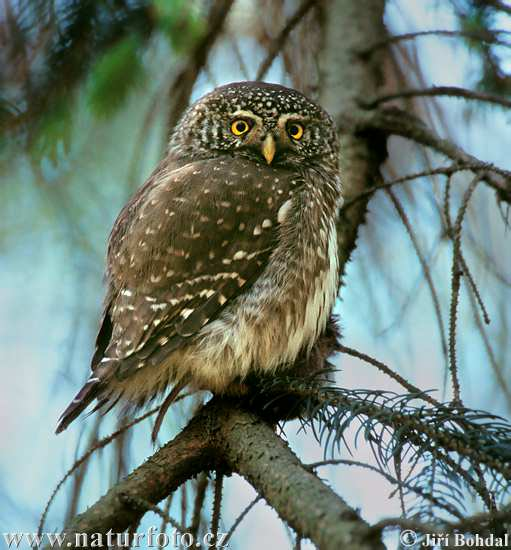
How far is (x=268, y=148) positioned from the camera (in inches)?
98.3

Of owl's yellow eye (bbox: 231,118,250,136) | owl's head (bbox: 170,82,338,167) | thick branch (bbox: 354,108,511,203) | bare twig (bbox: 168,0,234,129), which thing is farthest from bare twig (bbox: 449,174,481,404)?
bare twig (bbox: 168,0,234,129)

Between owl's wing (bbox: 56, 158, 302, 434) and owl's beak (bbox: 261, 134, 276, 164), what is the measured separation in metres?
0.10

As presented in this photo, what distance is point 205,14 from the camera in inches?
104

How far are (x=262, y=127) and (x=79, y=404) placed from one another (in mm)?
1110

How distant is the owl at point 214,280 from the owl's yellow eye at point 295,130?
91mm

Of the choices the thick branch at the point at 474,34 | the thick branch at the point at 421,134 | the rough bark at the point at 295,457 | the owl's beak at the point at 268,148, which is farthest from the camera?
the owl's beak at the point at 268,148

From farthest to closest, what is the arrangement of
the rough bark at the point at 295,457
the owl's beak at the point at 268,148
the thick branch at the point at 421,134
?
the owl's beak at the point at 268,148 < the thick branch at the point at 421,134 < the rough bark at the point at 295,457

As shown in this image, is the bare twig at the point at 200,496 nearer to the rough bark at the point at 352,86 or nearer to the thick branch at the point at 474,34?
the rough bark at the point at 352,86

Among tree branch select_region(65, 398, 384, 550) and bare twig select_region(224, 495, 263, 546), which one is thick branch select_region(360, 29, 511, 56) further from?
bare twig select_region(224, 495, 263, 546)

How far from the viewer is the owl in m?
2.13

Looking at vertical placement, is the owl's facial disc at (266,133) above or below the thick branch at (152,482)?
above

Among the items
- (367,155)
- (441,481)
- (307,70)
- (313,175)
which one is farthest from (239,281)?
(307,70)

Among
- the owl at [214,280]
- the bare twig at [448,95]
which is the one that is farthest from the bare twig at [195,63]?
the bare twig at [448,95]

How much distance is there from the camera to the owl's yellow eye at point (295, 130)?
260 centimetres
